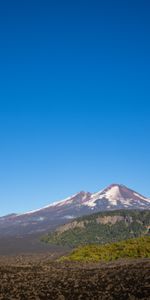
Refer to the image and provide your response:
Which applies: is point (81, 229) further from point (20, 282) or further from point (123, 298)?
point (123, 298)

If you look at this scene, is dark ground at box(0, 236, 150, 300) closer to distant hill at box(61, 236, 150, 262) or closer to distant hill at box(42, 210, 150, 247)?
distant hill at box(61, 236, 150, 262)

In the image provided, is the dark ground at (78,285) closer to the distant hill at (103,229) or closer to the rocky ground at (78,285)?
the rocky ground at (78,285)

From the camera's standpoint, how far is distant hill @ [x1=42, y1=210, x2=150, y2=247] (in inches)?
4410

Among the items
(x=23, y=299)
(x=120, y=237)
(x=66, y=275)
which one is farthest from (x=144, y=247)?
(x=120, y=237)

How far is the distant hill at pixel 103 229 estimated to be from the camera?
112 m

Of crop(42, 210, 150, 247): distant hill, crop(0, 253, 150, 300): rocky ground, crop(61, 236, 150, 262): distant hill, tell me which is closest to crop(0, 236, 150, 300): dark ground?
crop(0, 253, 150, 300): rocky ground

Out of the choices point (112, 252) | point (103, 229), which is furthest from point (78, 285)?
point (103, 229)

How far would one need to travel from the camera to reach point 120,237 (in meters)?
111

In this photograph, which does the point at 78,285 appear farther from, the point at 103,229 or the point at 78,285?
the point at 103,229

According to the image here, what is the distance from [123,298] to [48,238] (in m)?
108

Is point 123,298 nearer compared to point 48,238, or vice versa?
point 123,298

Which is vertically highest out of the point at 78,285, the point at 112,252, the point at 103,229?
the point at 103,229

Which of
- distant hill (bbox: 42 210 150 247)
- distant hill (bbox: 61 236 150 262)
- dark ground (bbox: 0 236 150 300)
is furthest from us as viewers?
distant hill (bbox: 42 210 150 247)

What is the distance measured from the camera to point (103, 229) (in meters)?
121
